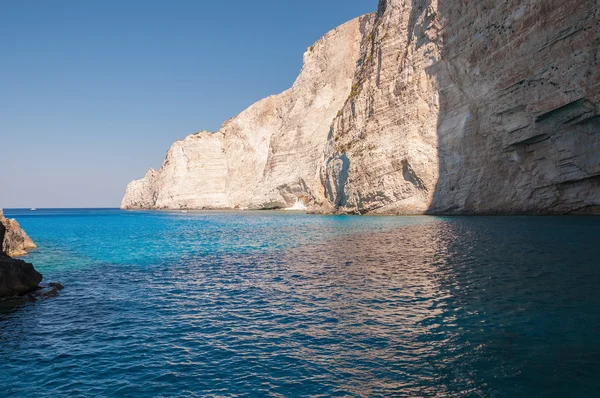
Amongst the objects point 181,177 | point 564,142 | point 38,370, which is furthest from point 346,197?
point 181,177

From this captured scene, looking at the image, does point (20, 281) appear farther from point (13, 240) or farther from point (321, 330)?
point (13, 240)

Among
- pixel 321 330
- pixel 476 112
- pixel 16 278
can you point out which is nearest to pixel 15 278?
pixel 16 278

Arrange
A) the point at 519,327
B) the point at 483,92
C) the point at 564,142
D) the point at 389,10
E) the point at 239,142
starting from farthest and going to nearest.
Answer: the point at 239,142, the point at 389,10, the point at 483,92, the point at 564,142, the point at 519,327

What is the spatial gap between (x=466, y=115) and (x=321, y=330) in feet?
146

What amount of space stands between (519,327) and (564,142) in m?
36.6

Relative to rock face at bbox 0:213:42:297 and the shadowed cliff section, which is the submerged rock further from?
the shadowed cliff section

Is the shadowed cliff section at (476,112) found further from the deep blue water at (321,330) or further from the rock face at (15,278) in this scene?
the rock face at (15,278)

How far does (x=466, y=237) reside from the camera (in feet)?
85.4

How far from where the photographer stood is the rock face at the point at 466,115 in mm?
36562

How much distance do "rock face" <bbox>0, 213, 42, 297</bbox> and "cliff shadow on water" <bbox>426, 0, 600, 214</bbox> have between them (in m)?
41.5

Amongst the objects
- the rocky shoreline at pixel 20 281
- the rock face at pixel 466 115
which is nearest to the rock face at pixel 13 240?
the rocky shoreline at pixel 20 281

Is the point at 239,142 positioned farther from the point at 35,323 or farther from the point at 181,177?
the point at 35,323

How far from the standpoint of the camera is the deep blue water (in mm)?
6934

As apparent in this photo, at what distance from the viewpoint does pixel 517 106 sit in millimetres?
40750
